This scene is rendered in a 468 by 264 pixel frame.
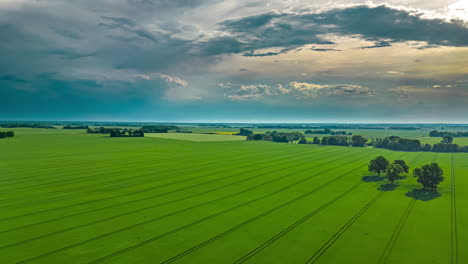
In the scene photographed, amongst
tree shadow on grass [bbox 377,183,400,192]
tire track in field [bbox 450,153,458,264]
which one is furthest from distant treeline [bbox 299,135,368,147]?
tire track in field [bbox 450,153,458,264]

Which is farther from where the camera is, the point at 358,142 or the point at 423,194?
the point at 358,142

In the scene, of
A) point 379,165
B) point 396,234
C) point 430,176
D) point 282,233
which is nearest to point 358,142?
point 379,165

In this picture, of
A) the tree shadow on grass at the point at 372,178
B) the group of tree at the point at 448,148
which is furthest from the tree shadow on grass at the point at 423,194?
the group of tree at the point at 448,148

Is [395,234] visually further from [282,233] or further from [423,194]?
[423,194]

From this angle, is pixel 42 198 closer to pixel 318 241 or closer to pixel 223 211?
pixel 223 211

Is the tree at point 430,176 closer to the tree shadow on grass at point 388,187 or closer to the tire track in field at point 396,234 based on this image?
the tree shadow on grass at point 388,187

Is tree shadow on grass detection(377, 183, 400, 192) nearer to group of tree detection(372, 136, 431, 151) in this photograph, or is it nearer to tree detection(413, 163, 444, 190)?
tree detection(413, 163, 444, 190)
